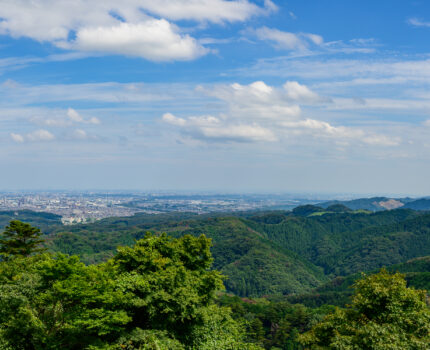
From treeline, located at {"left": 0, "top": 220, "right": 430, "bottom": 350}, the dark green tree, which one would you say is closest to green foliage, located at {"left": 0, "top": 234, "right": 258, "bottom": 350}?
treeline, located at {"left": 0, "top": 220, "right": 430, "bottom": 350}

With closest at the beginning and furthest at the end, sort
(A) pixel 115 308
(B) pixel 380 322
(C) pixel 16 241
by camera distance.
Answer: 1. (B) pixel 380 322
2. (A) pixel 115 308
3. (C) pixel 16 241

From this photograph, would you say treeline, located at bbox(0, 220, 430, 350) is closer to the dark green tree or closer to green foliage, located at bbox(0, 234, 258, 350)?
green foliage, located at bbox(0, 234, 258, 350)

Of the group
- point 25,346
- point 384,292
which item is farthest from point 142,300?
point 384,292

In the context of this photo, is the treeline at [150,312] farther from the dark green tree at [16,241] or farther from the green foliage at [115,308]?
the dark green tree at [16,241]

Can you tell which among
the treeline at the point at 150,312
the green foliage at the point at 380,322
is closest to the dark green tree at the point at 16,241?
the treeline at the point at 150,312

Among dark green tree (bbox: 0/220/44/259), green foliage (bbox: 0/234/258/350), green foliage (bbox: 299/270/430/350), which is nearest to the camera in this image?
green foliage (bbox: 299/270/430/350)

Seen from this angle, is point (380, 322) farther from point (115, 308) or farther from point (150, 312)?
point (115, 308)

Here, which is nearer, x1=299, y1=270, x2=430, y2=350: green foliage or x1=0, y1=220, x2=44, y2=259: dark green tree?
x1=299, y1=270, x2=430, y2=350: green foliage

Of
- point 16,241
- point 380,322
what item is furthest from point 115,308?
point 16,241

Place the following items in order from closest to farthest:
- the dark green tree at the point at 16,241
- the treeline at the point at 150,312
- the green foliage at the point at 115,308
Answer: the treeline at the point at 150,312, the green foliage at the point at 115,308, the dark green tree at the point at 16,241
